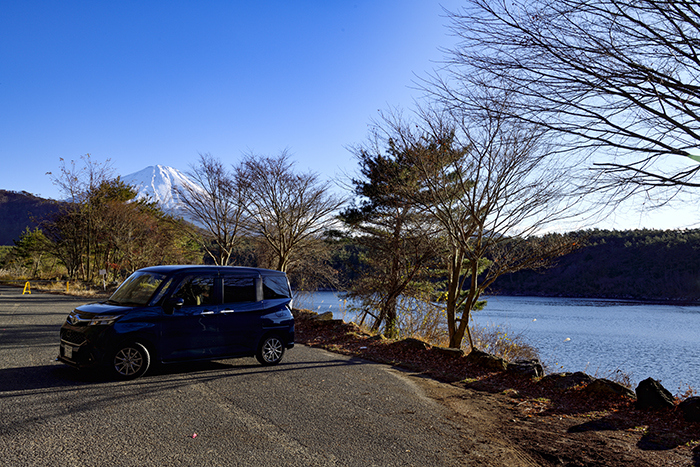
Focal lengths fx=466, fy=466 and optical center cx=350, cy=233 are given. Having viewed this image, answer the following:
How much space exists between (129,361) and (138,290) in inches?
48.3

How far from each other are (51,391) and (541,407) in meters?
6.61

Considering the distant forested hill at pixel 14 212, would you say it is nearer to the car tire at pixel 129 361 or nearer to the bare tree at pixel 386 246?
the bare tree at pixel 386 246

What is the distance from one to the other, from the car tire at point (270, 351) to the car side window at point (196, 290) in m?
1.25

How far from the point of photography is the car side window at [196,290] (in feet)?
25.0

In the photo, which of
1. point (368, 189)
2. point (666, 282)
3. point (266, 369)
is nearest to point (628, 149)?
point (266, 369)

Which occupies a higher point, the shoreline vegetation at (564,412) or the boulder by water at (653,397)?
the boulder by water at (653,397)

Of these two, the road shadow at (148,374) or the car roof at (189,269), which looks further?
the car roof at (189,269)

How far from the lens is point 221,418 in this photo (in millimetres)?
5254

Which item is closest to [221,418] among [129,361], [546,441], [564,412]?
[129,361]

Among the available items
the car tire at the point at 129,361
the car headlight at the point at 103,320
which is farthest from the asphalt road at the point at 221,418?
the car headlight at the point at 103,320

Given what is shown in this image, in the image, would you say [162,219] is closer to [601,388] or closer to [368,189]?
[368,189]

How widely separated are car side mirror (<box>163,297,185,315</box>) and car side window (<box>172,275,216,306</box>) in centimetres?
14

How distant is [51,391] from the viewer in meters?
6.14

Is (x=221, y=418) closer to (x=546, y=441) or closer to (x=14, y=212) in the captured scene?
(x=546, y=441)
